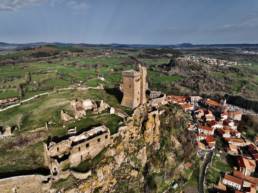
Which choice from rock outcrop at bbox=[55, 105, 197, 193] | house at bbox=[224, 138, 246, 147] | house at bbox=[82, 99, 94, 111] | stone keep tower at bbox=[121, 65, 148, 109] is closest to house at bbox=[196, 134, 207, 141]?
house at bbox=[224, 138, 246, 147]

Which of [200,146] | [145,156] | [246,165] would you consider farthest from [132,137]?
[246,165]

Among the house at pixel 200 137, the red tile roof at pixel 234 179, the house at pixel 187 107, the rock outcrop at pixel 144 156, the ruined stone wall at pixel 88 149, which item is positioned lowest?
the red tile roof at pixel 234 179

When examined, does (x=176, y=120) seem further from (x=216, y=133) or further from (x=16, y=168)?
(x=16, y=168)

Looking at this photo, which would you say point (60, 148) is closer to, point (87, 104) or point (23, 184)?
point (23, 184)

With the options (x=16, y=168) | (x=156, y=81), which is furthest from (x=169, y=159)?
(x=156, y=81)

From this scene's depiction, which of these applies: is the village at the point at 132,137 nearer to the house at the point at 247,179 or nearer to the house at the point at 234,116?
the house at the point at 247,179

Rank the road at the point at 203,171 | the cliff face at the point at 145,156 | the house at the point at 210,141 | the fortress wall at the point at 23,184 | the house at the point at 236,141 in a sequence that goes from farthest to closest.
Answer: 1. the house at the point at 236,141
2. the house at the point at 210,141
3. the road at the point at 203,171
4. the cliff face at the point at 145,156
5. the fortress wall at the point at 23,184

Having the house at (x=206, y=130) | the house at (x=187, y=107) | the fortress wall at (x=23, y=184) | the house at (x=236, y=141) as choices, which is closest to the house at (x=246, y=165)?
the house at (x=236, y=141)
